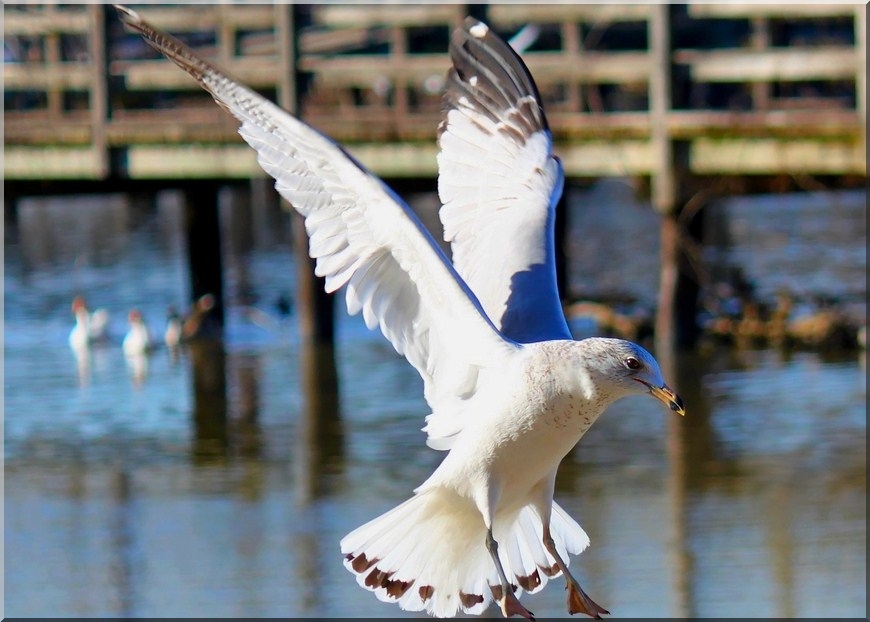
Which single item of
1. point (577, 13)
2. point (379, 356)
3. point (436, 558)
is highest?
point (577, 13)

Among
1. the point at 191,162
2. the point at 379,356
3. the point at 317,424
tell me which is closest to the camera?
the point at 317,424

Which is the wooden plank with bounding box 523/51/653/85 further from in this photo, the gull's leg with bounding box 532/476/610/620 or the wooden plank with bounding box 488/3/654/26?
the gull's leg with bounding box 532/476/610/620

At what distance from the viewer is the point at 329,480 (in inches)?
481

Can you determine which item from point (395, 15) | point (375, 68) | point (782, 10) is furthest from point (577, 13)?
point (782, 10)

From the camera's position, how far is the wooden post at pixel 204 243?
18.3 meters

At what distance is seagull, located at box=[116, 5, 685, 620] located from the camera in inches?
212

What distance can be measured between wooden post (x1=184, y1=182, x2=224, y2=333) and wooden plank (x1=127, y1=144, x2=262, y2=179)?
5.91 ft

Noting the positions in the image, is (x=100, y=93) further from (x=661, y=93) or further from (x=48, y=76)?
(x=661, y=93)

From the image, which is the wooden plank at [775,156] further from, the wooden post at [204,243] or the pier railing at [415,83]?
the wooden post at [204,243]

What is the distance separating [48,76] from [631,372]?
12.5m

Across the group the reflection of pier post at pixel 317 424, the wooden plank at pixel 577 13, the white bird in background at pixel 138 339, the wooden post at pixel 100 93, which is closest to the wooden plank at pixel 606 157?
the wooden plank at pixel 577 13

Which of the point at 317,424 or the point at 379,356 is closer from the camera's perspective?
the point at 317,424

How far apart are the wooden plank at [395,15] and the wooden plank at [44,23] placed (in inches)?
99.9

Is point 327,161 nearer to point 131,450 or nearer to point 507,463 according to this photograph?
point 507,463
